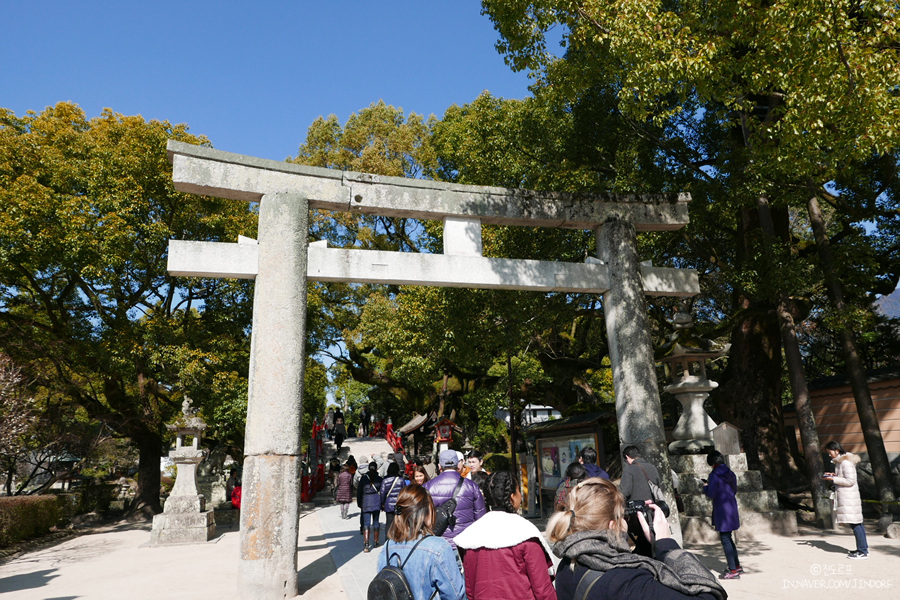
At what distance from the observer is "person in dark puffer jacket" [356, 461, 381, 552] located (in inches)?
378

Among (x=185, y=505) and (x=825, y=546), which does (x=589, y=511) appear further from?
(x=185, y=505)

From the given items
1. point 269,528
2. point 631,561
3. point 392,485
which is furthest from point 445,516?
point 392,485

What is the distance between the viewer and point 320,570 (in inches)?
320

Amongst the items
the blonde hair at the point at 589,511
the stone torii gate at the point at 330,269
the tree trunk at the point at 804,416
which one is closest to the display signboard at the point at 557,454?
the stone torii gate at the point at 330,269

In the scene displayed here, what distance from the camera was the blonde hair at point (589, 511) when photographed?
2.35 metres

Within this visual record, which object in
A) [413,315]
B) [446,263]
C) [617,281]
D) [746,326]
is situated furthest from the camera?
[413,315]

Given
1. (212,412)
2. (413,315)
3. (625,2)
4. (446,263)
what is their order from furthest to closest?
(413,315), (212,412), (446,263), (625,2)

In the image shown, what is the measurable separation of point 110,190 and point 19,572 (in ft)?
29.4

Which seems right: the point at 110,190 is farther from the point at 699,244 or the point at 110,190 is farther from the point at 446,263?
the point at 699,244

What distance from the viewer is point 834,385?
13656 mm

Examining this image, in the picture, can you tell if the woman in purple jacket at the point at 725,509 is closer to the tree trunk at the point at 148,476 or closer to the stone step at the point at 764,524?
the stone step at the point at 764,524

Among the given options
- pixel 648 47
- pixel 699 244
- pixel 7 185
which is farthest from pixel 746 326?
pixel 7 185

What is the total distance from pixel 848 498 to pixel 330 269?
24.6 ft

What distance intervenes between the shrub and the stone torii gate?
10.5 m
